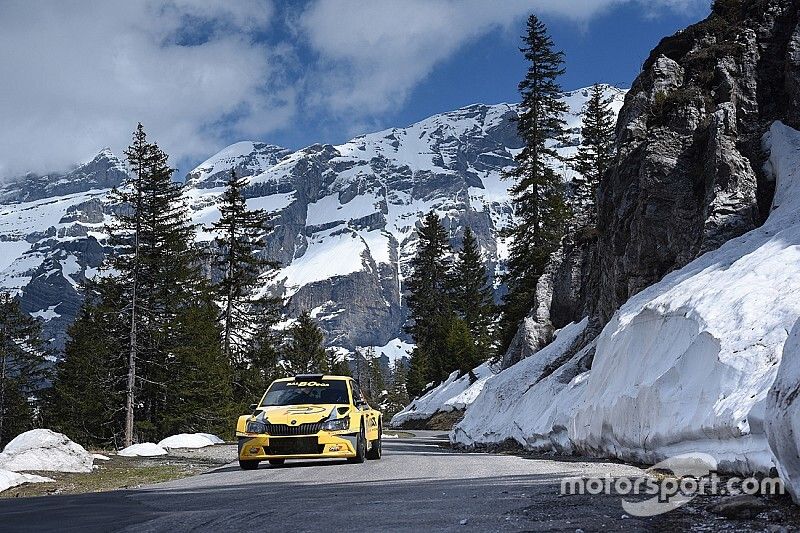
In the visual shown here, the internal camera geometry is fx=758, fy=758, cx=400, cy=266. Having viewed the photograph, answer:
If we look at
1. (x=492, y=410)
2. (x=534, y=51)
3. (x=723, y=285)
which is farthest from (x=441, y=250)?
(x=723, y=285)

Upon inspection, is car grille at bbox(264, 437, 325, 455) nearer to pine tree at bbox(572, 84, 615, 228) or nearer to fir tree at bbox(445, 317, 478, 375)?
pine tree at bbox(572, 84, 615, 228)

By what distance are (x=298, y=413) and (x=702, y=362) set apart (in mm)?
6835

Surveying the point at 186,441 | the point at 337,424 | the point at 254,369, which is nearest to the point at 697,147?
the point at 337,424

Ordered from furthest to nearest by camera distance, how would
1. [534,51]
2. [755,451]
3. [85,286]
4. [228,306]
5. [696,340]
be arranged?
[534,51]
[228,306]
[85,286]
[696,340]
[755,451]

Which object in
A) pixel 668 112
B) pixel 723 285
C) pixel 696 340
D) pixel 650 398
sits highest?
pixel 668 112

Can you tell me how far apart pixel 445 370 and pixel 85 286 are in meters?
40.7

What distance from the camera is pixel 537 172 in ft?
143

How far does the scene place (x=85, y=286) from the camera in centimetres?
3659

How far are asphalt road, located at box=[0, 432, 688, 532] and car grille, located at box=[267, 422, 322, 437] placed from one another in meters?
2.41

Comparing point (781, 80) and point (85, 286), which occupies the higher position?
point (781, 80)

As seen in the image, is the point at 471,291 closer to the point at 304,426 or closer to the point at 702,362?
the point at 304,426

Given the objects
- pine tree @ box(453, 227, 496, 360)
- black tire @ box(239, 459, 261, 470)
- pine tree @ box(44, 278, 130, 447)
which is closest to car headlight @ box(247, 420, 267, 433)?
black tire @ box(239, 459, 261, 470)

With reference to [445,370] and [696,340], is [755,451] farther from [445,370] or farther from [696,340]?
[445,370]

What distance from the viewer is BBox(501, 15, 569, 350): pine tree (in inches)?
1708
